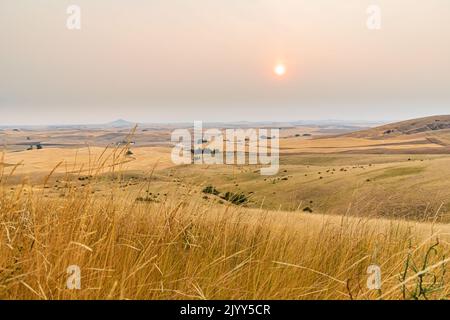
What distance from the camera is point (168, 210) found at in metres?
4.37

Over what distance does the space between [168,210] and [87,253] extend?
1.33 meters

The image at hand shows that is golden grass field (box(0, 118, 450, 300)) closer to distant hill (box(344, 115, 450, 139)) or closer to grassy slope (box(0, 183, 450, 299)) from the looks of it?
grassy slope (box(0, 183, 450, 299))

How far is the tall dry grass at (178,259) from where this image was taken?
2.72m

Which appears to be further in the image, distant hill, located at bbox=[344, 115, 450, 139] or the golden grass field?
distant hill, located at bbox=[344, 115, 450, 139]

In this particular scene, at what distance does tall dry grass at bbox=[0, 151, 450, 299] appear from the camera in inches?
107

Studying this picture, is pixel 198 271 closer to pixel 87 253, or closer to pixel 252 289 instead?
pixel 252 289

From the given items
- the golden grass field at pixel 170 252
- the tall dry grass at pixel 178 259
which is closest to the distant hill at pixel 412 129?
the golden grass field at pixel 170 252

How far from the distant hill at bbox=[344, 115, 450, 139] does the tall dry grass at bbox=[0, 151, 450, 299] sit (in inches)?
6065

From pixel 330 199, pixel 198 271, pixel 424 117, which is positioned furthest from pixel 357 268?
pixel 424 117

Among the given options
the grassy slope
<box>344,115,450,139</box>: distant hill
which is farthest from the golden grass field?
<box>344,115,450,139</box>: distant hill

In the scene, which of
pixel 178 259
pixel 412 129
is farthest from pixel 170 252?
pixel 412 129

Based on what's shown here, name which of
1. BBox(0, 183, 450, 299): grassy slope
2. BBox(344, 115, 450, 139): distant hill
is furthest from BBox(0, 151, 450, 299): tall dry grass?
BBox(344, 115, 450, 139): distant hill

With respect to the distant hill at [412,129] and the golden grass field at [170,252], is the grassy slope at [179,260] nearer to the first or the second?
the golden grass field at [170,252]

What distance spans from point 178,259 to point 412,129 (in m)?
173
